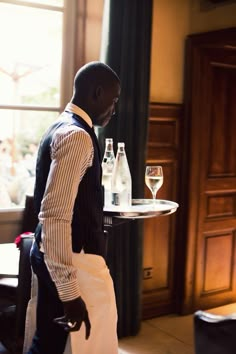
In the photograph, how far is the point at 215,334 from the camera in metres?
1.18

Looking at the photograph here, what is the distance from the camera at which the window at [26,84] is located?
3.18 meters

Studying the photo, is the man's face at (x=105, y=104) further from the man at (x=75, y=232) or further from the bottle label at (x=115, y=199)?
the bottle label at (x=115, y=199)

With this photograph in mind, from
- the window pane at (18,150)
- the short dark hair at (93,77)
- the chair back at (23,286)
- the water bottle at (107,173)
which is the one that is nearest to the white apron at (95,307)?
the chair back at (23,286)

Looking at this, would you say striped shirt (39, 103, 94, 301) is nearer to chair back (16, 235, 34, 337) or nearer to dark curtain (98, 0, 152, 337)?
chair back (16, 235, 34, 337)

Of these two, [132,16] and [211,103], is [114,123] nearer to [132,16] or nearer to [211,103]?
[132,16]

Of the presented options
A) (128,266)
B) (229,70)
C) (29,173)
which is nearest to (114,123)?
(29,173)

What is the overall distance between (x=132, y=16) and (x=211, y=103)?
91cm

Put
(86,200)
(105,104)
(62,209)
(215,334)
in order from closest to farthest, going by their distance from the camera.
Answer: (215,334) < (62,209) < (86,200) < (105,104)

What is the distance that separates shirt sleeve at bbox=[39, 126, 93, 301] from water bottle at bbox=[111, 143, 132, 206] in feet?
2.51

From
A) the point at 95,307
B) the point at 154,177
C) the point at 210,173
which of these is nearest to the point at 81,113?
the point at 95,307

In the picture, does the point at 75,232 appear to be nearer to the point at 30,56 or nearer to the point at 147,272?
the point at 30,56

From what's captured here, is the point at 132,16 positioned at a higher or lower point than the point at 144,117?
higher

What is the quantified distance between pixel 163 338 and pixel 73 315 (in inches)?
74.5

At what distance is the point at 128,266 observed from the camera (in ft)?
10.6
